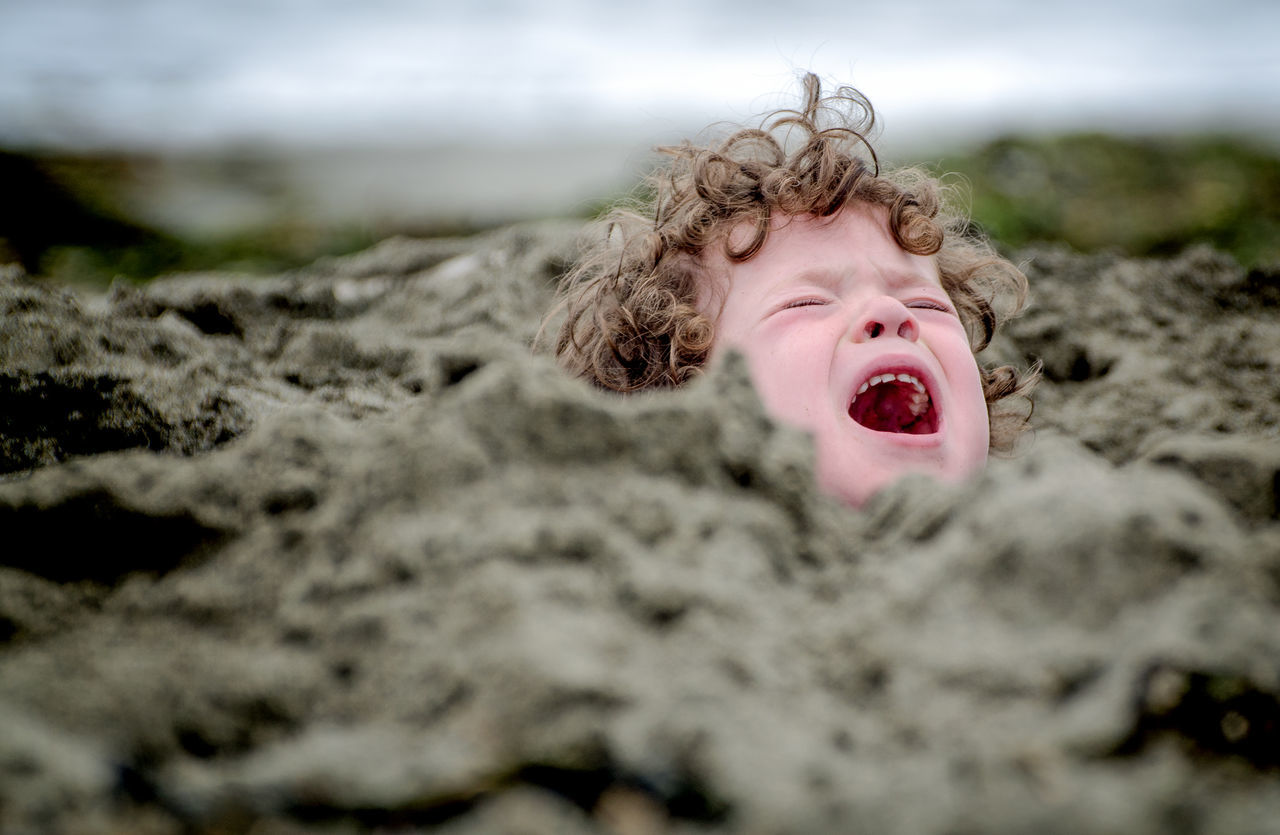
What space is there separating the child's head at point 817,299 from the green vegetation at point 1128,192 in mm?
2675

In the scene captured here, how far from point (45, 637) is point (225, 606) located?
0.26 meters

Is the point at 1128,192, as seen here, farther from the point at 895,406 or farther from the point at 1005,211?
the point at 895,406

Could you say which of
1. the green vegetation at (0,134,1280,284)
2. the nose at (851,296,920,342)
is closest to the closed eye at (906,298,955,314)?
the nose at (851,296,920,342)

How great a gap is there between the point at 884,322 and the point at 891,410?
22 centimetres

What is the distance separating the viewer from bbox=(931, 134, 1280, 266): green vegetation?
5.64 m

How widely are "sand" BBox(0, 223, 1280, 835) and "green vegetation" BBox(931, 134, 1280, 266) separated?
4.24 meters

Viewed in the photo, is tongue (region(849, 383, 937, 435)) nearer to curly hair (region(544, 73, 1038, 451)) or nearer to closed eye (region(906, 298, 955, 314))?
closed eye (region(906, 298, 955, 314))

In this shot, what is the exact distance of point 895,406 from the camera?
208 centimetres

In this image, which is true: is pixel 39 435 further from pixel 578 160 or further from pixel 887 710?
pixel 578 160

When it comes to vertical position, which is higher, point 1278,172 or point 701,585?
point 1278,172

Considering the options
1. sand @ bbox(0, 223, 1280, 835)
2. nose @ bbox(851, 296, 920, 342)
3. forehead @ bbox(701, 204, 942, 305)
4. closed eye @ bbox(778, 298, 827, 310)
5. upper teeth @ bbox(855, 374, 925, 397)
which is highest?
forehead @ bbox(701, 204, 942, 305)

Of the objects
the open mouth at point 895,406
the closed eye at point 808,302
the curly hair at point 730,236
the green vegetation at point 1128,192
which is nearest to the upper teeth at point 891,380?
the open mouth at point 895,406

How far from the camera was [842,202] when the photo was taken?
7.70 ft

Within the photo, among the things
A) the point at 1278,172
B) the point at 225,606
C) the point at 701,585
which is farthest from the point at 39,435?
the point at 1278,172
